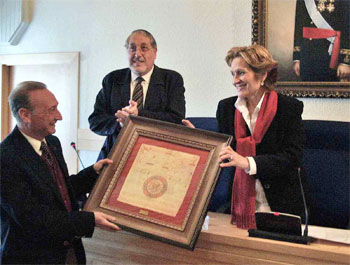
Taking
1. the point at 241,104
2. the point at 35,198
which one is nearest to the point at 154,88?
the point at 241,104

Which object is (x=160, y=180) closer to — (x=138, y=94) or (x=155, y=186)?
(x=155, y=186)

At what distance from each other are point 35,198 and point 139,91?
831mm

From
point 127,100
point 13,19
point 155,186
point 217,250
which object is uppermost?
point 13,19

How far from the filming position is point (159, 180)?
5.47 ft

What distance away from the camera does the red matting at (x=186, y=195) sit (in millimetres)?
1571

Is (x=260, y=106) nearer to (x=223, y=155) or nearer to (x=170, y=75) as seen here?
(x=223, y=155)

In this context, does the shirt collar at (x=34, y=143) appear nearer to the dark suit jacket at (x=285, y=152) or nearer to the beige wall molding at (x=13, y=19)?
the dark suit jacket at (x=285, y=152)

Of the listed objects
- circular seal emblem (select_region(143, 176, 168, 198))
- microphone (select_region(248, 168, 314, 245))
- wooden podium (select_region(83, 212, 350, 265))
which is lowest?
wooden podium (select_region(83, 212, 350, 265))

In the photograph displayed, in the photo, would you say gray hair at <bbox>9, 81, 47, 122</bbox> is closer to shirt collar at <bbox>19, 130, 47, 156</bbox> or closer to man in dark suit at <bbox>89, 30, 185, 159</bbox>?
shirt collar at <bbox>19, 130, 47, 156</bbox>

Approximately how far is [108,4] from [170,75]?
2.05 meters

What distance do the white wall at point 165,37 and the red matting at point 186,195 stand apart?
1.65m

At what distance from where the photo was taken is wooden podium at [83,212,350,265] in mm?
1456

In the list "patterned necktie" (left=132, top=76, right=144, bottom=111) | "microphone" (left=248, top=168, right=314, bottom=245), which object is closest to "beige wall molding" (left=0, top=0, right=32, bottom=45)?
"patterned necktie" (left=132, top=76, right=144, bottom=111)

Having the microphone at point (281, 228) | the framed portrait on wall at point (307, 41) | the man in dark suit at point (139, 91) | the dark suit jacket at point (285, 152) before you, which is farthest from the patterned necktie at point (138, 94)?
the framed portrait on wall at point (307, 41)
